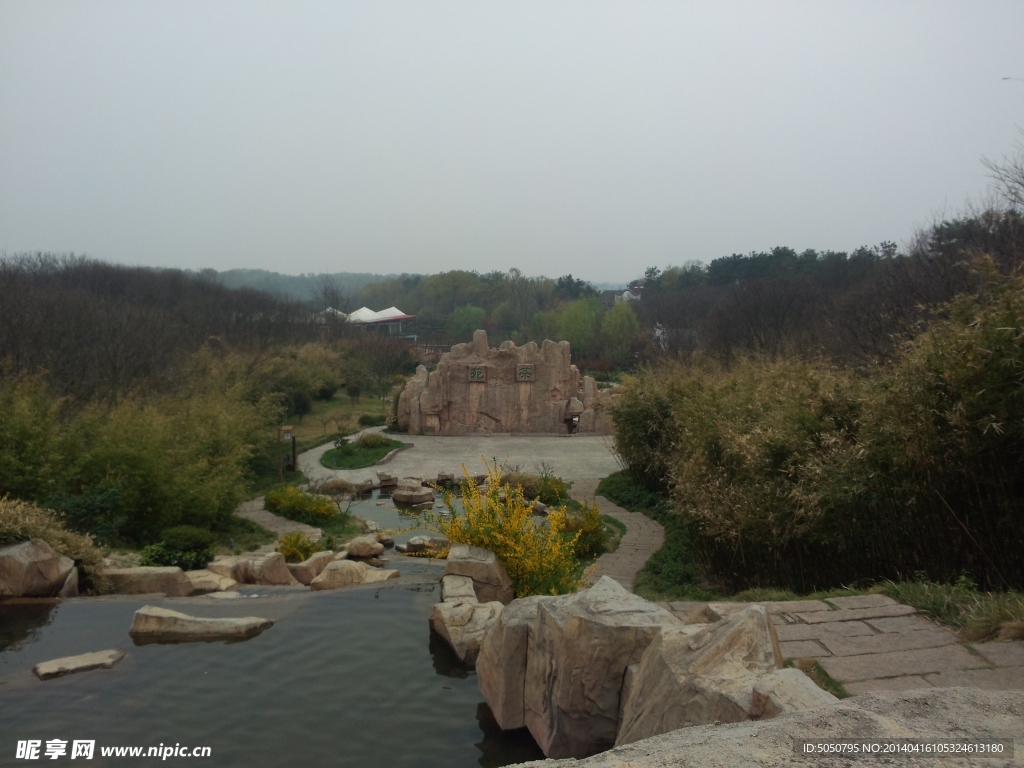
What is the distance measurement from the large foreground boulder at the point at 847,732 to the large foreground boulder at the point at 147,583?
283 inches

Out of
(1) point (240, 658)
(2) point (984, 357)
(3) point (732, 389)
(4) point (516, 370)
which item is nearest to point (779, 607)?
(2) point (984, 357)

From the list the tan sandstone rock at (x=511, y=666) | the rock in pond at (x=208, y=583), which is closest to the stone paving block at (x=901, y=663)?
the tan sandstone rock at (x=511, y=666)

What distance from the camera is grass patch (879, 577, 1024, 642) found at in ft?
13.5

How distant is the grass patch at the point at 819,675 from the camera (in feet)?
11.5

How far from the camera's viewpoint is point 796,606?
4875 millimetres

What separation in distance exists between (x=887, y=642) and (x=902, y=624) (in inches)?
14.8

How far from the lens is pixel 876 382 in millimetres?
6613

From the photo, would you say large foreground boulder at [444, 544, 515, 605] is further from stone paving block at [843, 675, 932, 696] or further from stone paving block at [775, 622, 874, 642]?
stone paving block at [843, 675, 932, 696]

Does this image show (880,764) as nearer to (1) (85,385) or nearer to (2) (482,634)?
(2) (482,634)

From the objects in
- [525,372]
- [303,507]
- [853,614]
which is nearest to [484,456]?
[303,507]

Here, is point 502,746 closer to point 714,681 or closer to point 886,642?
point 714,681

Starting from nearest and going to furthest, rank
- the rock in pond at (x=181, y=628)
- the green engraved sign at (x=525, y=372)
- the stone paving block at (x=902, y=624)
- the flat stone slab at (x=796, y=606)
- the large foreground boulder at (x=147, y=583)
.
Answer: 1. the stone paving block at (x=902, y=624)
2. the flat stone slab at (x=796, y=606)
3. the rock in pond at (x=181, y=628)
4. the large foreground boulder at (x=147, y=583)
5. the green engraved sign at (x=525, y=372)

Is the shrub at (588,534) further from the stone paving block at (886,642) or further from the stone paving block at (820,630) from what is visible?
the stone paving block at (886,642)

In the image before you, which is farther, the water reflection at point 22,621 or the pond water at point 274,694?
the water reflection at point 22,621
